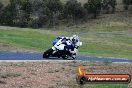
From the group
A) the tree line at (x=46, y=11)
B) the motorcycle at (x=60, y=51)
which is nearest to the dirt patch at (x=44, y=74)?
the motorcycle at (x=60, y=51)

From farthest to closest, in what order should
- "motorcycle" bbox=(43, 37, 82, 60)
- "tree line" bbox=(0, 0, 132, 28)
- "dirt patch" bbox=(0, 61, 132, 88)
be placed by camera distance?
"tree line" bbox=(0, 0, 132, 28) → "motorcycle" bbox=(43, 37, 82, 60) → "dirt patch" bbox=(0, 61, 132, 88)

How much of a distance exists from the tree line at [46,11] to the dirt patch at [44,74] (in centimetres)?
7976

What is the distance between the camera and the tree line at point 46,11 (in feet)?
331

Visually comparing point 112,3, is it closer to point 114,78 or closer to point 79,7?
point 79,7

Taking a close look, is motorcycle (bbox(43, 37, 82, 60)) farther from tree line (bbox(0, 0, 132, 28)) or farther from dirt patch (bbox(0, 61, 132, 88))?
tree line (bbox(0, 0, 132, 28))

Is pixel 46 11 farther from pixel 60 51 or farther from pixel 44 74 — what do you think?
pixel 44 74

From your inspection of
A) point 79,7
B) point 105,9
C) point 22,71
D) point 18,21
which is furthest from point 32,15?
point 22,71

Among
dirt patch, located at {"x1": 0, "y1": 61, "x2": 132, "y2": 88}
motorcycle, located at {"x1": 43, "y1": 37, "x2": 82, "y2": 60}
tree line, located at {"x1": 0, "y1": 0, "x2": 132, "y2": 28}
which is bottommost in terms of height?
tree line, located at {"x1": 0, "y1": 0, "x2": 132, "y2": 28}

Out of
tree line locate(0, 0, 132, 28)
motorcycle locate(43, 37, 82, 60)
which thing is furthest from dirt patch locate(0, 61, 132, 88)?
tree line locate(0, 0, 132, 28)

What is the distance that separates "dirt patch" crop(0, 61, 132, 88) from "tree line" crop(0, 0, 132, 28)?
3140 inches

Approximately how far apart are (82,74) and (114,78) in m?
0.84

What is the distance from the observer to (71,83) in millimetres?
15852

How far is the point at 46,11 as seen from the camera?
106 metres

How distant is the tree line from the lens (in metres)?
101
